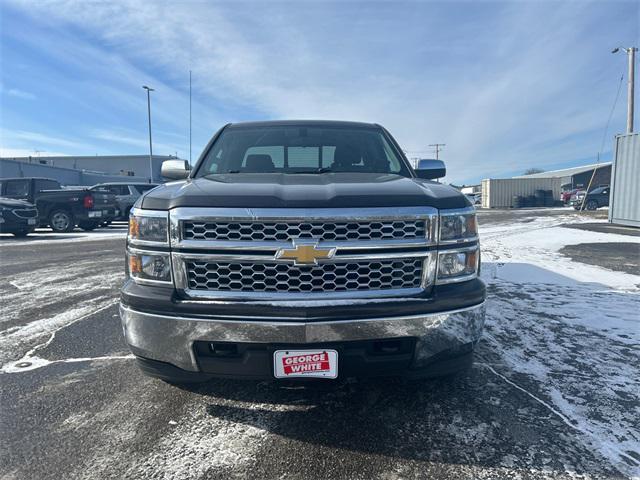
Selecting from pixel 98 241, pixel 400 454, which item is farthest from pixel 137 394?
pixel 98 241

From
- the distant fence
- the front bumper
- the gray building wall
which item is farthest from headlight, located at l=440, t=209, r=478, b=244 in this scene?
the gray building wall

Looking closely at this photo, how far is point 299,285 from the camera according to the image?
1.86m

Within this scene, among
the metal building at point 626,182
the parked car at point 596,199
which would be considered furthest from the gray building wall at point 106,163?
the metal building at point 626,182

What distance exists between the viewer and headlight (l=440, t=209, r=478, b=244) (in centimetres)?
198

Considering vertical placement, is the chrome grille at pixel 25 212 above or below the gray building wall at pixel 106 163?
below

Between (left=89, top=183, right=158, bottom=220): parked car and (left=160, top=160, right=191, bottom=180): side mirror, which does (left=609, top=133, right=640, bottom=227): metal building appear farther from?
(left=89, top=183, right=158, bottom=220): parked car

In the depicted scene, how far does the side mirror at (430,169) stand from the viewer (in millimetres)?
3420

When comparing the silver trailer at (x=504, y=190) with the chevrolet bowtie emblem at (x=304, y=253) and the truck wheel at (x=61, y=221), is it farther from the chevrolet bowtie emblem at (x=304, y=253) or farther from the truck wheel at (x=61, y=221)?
the chevrolet bowtie emblem at (x=304, y=253)

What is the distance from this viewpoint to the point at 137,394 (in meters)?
2.39

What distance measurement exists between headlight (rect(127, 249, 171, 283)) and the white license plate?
2.31 ft

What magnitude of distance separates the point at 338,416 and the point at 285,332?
69cm

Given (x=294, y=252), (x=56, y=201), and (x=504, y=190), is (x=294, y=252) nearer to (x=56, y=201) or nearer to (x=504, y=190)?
(x=56, y=201)

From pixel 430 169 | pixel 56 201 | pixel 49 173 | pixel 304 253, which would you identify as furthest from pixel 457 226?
pixel 49 173

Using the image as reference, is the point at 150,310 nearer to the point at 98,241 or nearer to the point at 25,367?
the point at 25,367
